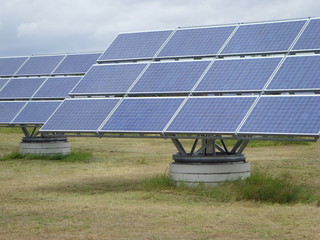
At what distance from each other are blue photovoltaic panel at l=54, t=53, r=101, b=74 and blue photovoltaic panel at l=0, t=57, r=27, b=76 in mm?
3392

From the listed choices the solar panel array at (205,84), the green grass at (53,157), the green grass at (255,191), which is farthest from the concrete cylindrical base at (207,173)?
the green grass at (53,157)

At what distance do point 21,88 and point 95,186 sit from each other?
614 inches

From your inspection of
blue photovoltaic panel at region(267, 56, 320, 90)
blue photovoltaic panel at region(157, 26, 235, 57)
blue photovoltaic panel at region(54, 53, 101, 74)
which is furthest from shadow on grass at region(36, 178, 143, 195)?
blue photovoltaic panel at region(54, 53, 101, 74)

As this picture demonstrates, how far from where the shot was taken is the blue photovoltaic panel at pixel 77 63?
37906 millimetres

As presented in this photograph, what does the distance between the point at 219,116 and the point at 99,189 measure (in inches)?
205

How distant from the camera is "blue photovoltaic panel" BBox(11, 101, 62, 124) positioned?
108 feet

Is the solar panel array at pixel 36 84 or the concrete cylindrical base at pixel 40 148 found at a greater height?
the solar panel array at pixel 36 84

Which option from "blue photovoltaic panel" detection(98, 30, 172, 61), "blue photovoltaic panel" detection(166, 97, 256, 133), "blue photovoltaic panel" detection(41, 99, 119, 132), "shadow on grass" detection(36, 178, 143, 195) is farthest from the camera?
"blue photovoltaic panel" detection(98, 30, 172, 61)

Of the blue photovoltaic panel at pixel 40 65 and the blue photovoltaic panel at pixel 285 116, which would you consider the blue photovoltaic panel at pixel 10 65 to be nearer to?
the blue photovoltaic panel at pixel 40 65

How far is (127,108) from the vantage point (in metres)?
22.5

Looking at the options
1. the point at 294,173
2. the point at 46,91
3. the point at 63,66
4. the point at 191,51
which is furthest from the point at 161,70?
the point at 63,66

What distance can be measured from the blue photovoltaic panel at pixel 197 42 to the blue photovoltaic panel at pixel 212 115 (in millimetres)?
2947

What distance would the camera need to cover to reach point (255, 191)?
1922 centimetres

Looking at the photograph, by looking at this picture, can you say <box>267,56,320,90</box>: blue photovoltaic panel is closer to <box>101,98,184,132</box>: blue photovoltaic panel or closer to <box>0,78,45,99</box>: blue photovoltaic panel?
<box>101,98,184,132</box>: blue photovoltaic panel
